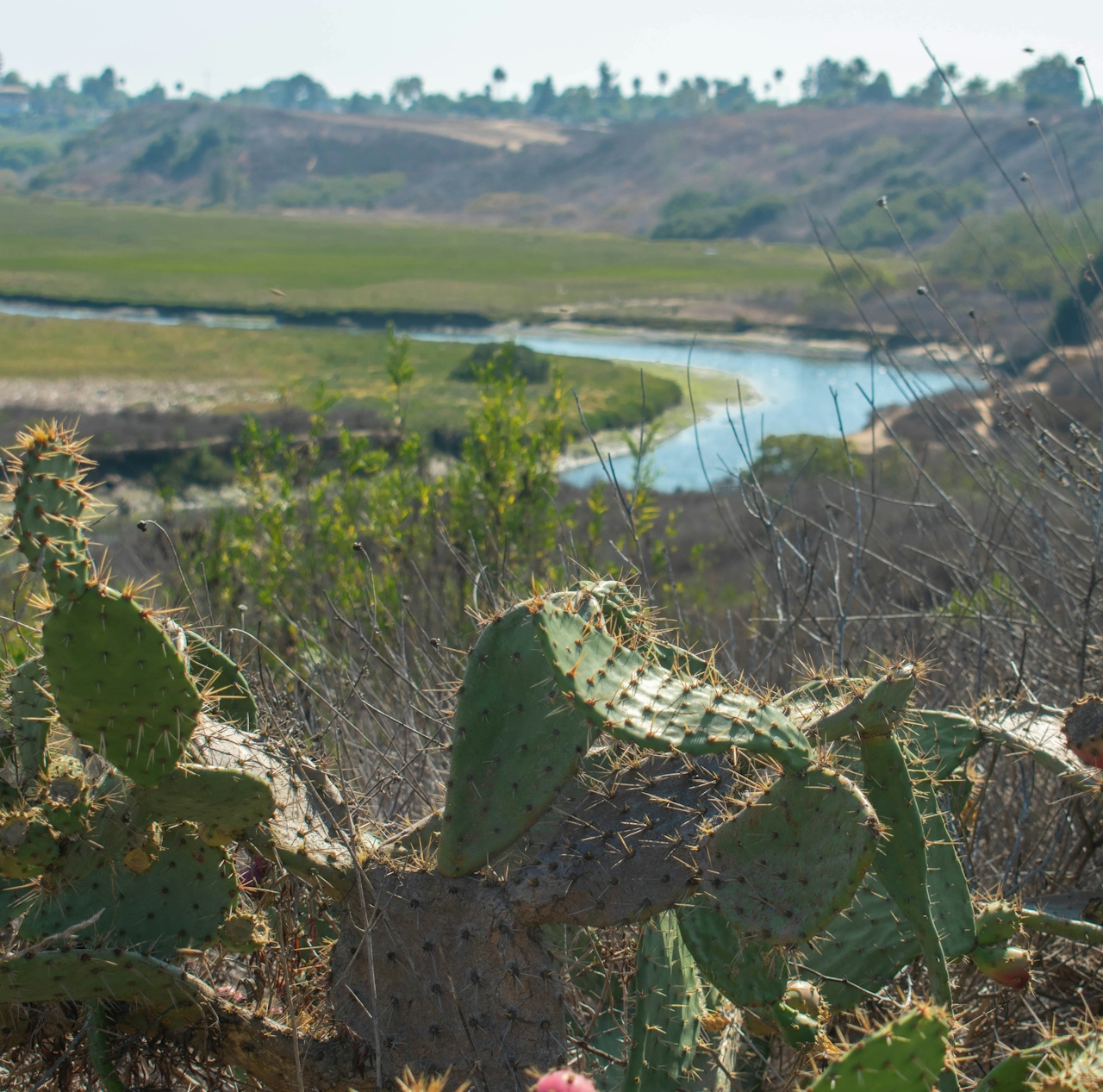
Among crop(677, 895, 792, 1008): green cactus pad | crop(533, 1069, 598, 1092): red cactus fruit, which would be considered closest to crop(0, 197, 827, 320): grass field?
crop(677, 895, 792, 1008): green cactus pad

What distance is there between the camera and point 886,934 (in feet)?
6.75

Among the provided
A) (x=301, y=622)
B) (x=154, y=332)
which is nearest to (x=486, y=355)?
(x=154, y=332)

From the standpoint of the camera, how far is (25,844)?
1931 millimetres

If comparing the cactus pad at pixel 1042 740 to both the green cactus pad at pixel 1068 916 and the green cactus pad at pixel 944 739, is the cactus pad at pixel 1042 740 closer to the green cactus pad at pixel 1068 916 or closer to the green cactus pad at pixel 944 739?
the green cactus pad at pixel 944 739

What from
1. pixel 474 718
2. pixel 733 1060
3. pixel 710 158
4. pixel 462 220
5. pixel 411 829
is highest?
pixel 710 158

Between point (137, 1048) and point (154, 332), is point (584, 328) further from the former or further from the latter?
point (137, 1048)

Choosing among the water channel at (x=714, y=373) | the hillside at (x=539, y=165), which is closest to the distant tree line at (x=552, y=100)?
the hillside at (x=539, y=165)

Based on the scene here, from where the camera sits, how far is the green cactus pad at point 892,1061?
1.29 m

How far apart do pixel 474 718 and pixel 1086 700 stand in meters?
1.10

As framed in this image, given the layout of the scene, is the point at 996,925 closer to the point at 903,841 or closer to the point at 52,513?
the point at 903,841

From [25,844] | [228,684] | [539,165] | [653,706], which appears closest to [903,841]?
[653,706]

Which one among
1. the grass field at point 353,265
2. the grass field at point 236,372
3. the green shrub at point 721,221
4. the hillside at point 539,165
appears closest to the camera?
the grass field at point 236,372

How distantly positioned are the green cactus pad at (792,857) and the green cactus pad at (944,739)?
0.63 metres

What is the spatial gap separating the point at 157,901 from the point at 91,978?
180mm
